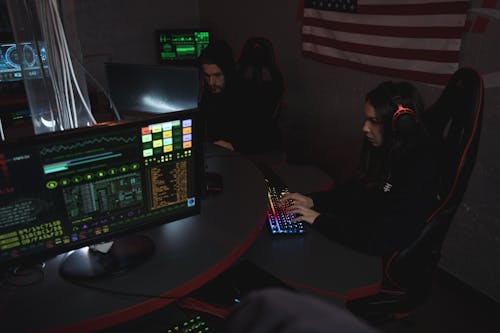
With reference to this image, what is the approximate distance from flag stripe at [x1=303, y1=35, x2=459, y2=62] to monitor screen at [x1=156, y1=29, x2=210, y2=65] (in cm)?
138

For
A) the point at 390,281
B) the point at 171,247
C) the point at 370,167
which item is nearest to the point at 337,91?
the point at 370,167

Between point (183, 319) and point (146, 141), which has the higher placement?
point (146, 141)

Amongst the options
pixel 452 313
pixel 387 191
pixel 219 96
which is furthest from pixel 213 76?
pixel 452 313

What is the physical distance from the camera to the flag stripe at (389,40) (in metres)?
2.18

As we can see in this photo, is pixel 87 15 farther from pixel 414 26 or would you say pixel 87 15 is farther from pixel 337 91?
pixel 414 26

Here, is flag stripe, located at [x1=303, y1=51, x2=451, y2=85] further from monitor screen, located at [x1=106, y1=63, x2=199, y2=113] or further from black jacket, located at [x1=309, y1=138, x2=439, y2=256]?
monitor screen, located at [x1=106, y1=63, x2=199, y2=113]

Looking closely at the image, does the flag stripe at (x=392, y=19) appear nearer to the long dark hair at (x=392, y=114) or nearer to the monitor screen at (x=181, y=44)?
the long dark hair at (x=392, y=114)

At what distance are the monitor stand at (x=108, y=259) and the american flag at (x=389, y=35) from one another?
183cm

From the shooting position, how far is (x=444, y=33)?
2.18m

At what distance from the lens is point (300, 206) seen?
1632 mm

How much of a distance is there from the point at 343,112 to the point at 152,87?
5.09 ft

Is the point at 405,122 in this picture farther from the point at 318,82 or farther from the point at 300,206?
the point at 318,82

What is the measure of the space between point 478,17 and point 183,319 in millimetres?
1942

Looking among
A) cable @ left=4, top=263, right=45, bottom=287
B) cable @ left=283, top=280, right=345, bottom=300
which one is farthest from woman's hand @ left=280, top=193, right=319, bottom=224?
cable @ left=4, top=263, right=45, bottom=287
